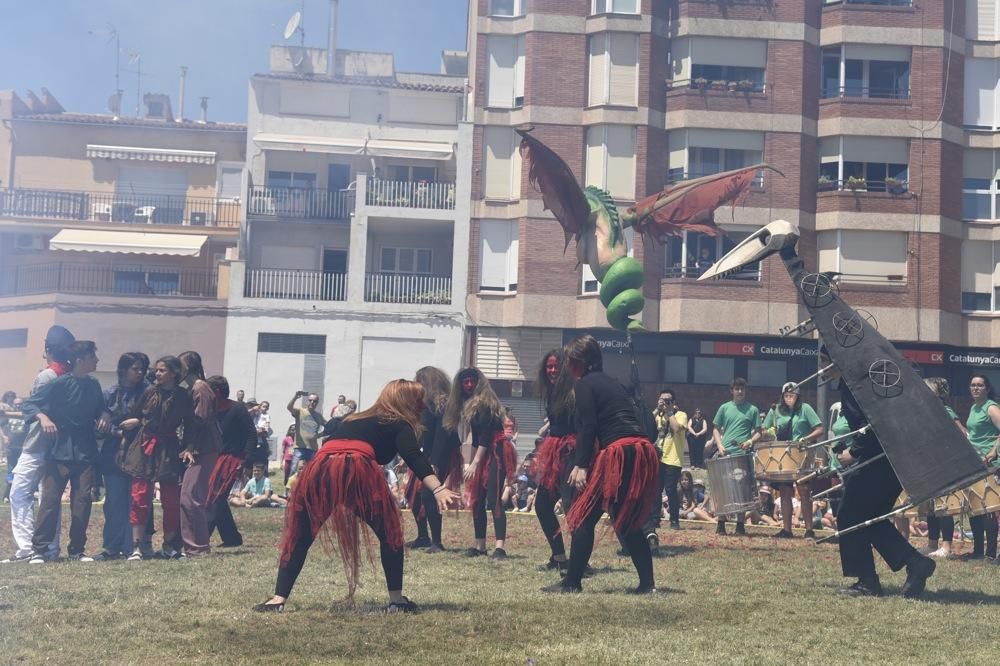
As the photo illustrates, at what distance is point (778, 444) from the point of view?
45.3ft

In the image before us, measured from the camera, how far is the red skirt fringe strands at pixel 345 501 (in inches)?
319

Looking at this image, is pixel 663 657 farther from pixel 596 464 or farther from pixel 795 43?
pixel 795 43

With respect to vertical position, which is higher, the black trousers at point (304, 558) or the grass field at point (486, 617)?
the black trousers at point (304, 558)

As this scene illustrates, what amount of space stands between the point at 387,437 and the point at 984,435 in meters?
8.01

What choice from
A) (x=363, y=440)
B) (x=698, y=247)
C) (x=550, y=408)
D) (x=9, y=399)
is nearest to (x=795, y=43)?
(x=698, y=247)

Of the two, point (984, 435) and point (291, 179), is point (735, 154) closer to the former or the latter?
point (291, 179)

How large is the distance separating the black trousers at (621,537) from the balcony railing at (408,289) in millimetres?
Answer: 29458

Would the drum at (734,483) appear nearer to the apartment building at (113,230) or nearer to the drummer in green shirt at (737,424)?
the drummer in green shirt at (737,424)

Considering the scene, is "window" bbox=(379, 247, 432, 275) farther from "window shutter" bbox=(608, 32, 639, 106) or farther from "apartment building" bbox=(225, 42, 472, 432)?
"window shutter" bbox=(608, 32, 639, 106)

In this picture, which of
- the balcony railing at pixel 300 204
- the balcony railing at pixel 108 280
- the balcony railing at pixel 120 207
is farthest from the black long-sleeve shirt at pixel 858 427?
the balcony railing at pixel 120 207

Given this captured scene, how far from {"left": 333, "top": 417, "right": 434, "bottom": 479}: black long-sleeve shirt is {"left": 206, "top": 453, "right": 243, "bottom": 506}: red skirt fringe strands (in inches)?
186

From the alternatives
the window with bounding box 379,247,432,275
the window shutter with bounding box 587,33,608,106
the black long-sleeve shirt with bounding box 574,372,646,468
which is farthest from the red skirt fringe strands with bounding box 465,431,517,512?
the window with bounding box 379,247,432,275

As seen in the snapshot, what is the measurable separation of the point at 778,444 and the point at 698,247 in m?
23.7

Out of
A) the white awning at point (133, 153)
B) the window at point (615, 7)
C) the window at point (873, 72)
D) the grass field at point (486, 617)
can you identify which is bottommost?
the grass field at point (486, 617)
